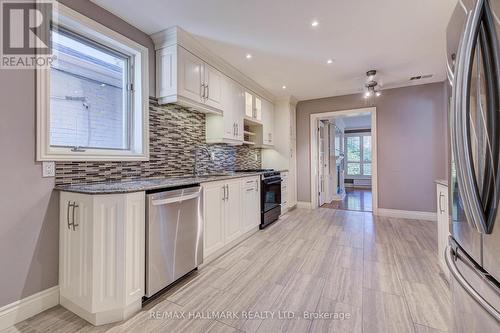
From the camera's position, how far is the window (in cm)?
922

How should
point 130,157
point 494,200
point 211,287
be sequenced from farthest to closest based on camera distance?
point 130,157
point 211,287
point 494,200

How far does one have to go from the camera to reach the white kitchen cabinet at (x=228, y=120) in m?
3.21

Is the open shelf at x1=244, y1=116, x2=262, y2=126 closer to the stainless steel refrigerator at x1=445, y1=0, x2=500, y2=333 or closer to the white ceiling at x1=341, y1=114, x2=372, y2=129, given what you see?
the stainless steel refrigerator at x1=445, y1=0, x2=500, y2=333

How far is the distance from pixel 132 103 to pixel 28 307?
1.88 m

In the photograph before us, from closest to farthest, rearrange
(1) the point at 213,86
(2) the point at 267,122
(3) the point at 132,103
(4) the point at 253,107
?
(3) the point at 132,103, (1) the point at 213,86, (4) the point at 253,107, (2) the point at 267,122

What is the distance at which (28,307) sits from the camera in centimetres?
157

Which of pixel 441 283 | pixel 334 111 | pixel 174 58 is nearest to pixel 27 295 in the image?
pixel 174 58

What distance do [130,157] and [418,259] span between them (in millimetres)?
3290

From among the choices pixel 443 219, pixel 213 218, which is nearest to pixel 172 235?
pixel 213 218

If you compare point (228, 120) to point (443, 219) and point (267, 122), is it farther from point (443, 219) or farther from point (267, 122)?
point (443, 219)

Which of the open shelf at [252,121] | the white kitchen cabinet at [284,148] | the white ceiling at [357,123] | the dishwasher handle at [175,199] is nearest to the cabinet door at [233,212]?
the dishwasher handle at [175,199]

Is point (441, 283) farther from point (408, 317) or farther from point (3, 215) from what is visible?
point (3, 215)

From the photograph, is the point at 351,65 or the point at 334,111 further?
the point at 334,111

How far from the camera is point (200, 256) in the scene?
221cm
